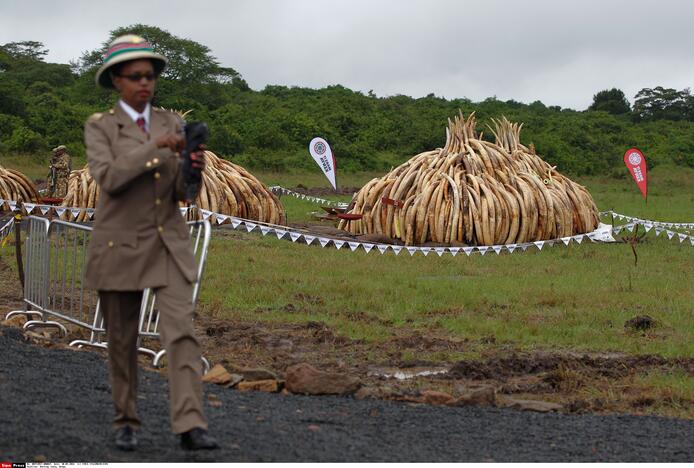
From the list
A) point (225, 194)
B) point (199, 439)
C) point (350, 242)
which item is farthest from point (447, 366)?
point (225, 194)

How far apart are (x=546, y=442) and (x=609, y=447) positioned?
354 mm

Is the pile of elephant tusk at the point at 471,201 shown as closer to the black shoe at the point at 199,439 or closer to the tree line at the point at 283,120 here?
the black shoe at the point at 199,439

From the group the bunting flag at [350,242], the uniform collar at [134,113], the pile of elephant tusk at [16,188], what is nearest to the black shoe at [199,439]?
the uniform collar at [134,113]

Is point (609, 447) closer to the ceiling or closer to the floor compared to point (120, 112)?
closer to the floor

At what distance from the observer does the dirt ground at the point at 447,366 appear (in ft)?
26.5

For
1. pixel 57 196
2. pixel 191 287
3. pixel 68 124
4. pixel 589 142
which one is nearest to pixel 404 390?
pixel 191 287

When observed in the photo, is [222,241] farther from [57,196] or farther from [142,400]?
[142,400]

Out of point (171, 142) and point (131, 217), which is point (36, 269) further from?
point (171, 142)

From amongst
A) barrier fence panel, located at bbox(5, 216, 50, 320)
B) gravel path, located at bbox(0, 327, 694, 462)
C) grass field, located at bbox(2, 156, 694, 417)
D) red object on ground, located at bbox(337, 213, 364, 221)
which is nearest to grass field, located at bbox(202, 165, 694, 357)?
grass field, located at bbox(2, 156, 694, 417)

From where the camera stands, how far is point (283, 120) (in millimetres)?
46562

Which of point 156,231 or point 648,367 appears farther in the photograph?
point 648,367

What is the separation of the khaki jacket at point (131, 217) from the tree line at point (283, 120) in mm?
32344

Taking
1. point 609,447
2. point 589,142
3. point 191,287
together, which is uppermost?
point 589,142

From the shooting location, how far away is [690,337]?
10586mm
